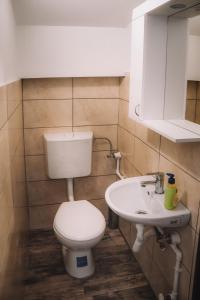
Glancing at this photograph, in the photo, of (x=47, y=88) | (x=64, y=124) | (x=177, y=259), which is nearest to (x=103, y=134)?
(x=64, y=124)

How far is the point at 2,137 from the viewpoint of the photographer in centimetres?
126

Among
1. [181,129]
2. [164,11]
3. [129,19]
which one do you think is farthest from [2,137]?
[129,19]

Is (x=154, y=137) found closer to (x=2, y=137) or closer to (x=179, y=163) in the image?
(x=179, y=163)

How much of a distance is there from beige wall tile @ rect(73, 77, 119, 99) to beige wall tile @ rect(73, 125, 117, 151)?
0.91 ft

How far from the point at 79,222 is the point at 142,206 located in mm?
532

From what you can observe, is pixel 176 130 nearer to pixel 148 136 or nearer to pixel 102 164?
pixel 148 136

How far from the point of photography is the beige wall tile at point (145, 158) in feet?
6.05

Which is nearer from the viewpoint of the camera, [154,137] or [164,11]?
[164,11]

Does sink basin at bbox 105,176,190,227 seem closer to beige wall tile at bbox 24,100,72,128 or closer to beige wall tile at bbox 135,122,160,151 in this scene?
beige wall tile at bbox 135,122,160,151

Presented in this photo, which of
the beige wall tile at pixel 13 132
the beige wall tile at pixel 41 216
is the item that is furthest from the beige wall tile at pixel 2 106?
the beige wall tile at pixel 41 216

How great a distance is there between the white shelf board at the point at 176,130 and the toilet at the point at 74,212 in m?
0.86

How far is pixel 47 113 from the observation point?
2387 mm

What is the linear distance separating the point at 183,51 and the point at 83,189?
5.21 ft

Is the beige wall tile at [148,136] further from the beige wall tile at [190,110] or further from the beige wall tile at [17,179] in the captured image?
the beige wall tile at [17,179]
